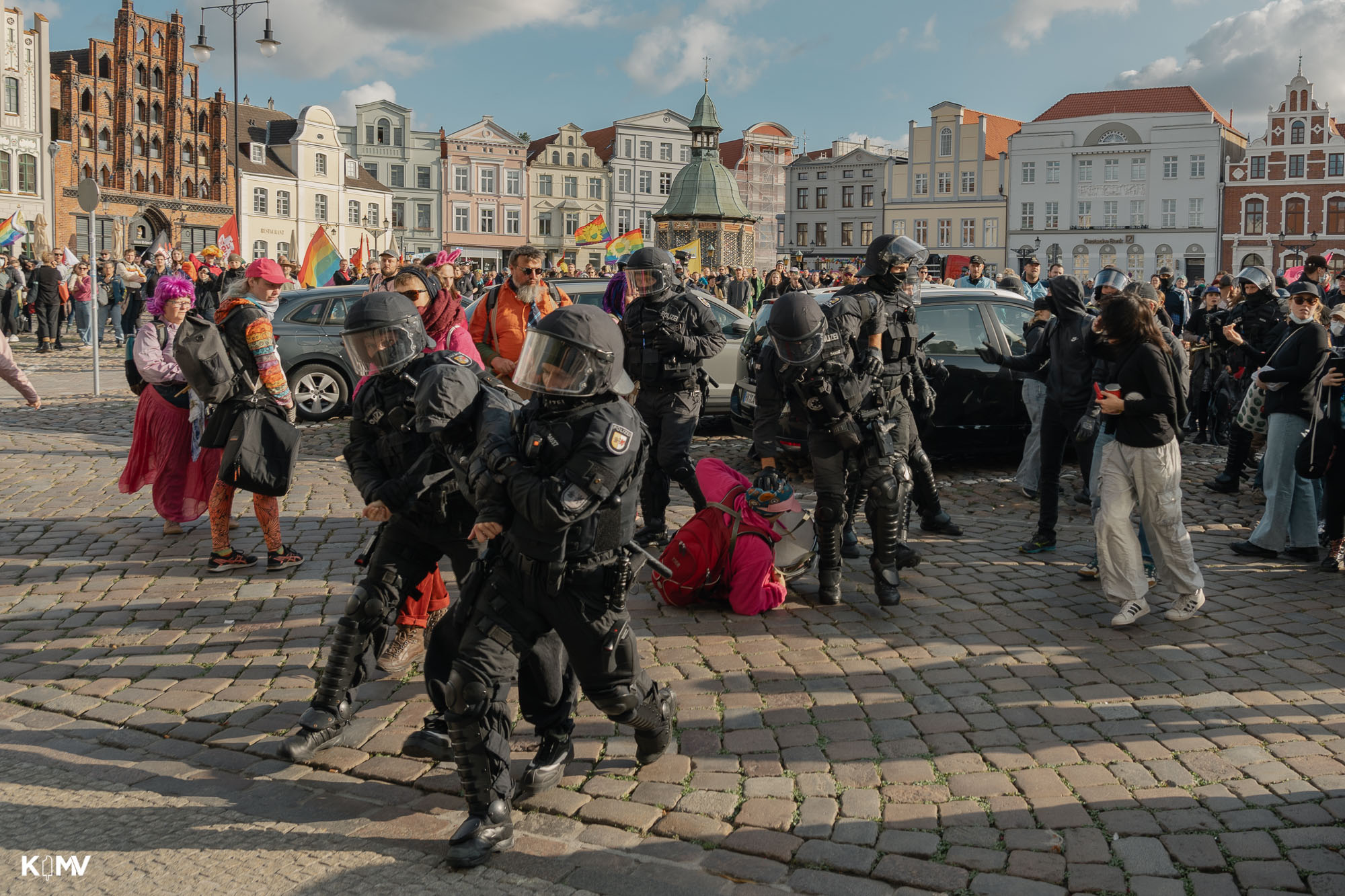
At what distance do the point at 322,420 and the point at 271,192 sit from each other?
5568 centimetres

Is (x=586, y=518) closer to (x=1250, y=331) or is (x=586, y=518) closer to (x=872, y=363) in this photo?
(x=872, y=363)

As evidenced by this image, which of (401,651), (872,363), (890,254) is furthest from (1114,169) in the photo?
(401,651)

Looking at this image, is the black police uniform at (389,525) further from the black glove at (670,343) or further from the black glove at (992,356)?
the black glove at (992,356)

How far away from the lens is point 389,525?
477 cm

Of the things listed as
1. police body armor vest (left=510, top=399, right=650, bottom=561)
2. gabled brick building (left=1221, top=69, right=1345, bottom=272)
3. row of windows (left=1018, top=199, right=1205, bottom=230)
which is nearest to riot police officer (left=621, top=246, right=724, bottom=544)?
police body armor vest (left=510, top=399, right=650, bottom=561)

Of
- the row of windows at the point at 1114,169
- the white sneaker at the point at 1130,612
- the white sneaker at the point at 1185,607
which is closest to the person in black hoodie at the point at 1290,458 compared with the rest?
the white sneaker at the point at 1185,607

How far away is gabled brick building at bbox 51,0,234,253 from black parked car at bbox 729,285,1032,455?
5291 centimetres

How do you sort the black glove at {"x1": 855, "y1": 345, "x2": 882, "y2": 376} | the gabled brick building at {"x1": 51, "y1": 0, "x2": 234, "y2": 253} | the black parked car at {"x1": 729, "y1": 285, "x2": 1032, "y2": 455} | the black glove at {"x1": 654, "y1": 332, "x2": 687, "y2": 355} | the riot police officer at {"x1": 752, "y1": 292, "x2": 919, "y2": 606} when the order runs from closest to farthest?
1. the riot police officer at {"x1": 752, "y1": 292, "x2": 919, "y2": 606}
2. the black glove at {"x1": 855, "y1": 345, "x2": 882, "y2": 376}
3. the black glove at {"x1": 654, "y1": 332, "x2": 687, "y2": 355}
4. the black parked car at {"x1": 729, "y1": 285, "x2": 1032, "y2": 455}
5. the gabled brick building at {"x1": 51, "y1": 0, "x2": 234, "y2": 253}

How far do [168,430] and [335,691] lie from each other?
4.15 metres

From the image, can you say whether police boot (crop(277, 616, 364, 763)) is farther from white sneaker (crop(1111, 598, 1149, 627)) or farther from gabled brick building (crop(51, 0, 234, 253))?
gabled brick building (crop(51, 0, 234, 253))

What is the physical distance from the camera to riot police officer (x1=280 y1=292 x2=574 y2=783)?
456 cm

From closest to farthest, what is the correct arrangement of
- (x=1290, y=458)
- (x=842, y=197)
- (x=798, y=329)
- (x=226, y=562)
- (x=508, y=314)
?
1. (x=798, y=329)
2. (x=226, y=562)
3. (x=1290, y=458)
4. (x=508, y=314)
5. (x=842, y=197)

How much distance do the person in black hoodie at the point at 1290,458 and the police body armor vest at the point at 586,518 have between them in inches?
225

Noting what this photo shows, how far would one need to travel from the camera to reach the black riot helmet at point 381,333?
15.1 ft
